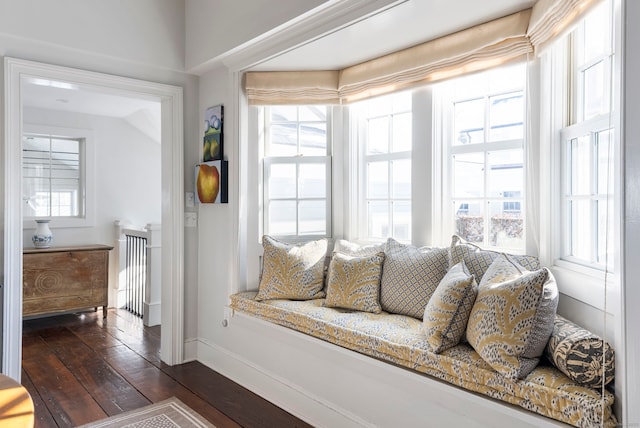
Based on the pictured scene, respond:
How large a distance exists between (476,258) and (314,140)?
159cm

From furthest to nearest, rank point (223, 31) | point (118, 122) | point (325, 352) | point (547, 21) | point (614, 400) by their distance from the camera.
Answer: point (118, 122) → point (223, 31) → point (325, 352) → point (547, 21) → point (614, 400)

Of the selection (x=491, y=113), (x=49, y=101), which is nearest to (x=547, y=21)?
(x=491, y=113)

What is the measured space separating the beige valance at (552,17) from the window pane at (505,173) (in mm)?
580

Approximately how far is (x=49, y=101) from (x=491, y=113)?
14.5 feet

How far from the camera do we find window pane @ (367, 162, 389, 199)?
3.11 meters

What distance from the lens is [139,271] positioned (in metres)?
5.05

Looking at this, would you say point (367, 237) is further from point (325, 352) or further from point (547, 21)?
point (547, 21)

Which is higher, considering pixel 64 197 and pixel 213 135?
pixel 213 135

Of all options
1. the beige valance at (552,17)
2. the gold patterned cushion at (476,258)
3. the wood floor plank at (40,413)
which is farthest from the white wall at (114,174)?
the beige valance at (552,17)

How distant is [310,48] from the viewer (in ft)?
8.80

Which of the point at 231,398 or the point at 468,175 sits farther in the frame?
the point at 231,398

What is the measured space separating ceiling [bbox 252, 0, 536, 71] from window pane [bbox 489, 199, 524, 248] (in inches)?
40.1

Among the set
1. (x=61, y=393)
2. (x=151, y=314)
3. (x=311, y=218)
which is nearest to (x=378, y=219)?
(x=311, y=218)

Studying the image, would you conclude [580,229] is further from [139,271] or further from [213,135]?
[139,271]
